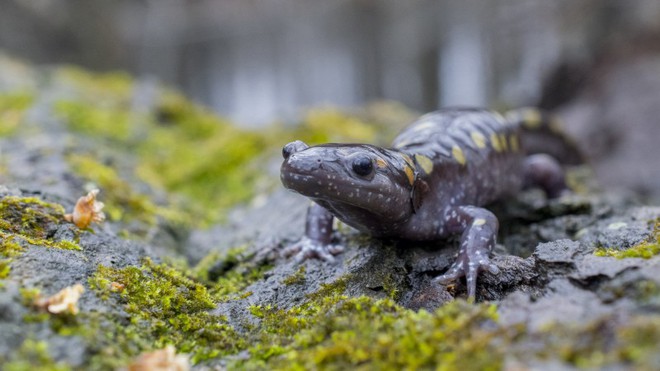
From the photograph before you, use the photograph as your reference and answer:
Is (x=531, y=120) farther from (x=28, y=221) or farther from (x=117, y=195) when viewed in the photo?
(x=28, y=221)

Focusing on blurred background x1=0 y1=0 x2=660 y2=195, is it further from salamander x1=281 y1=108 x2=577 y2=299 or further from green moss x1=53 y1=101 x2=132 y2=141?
salamander x1=281 y1=108 x2=577 y2=299

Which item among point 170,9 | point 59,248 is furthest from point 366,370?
point 170,9

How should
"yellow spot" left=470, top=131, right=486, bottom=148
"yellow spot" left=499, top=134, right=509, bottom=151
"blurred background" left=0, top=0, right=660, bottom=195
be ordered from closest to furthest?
"yellow spot" left=470, top=131, right=486, bottom=148 < "yellow spot" left=499, top=134, right=509, bottom=151 < "blurred background" left=0, top=0, right=660, bottom=195

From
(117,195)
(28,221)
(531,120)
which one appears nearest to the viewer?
(28,221)

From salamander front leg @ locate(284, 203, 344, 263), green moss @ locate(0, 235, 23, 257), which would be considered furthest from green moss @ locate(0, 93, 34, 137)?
salamander front leg @ locate(284, 203, 344, 263)

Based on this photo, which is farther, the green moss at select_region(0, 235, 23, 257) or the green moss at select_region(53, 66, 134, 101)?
the green moss at select_region(53, 66, 134, 101)

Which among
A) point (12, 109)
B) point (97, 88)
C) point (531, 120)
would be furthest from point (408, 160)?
point (97, 88)

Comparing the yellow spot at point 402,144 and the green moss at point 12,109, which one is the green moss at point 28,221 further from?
the green moss at point 12,109
